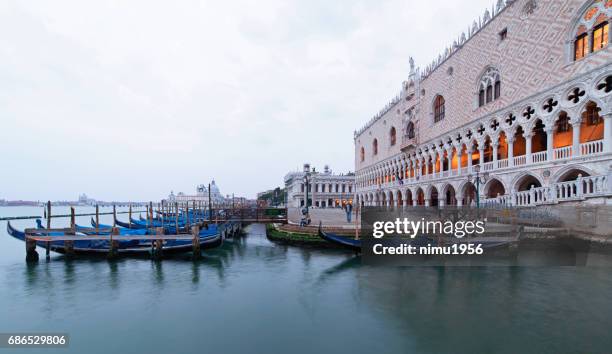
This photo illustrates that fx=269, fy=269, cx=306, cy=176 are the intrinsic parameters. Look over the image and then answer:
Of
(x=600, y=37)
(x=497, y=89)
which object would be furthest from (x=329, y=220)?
(x=600, y=37)

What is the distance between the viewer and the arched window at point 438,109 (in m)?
21.8

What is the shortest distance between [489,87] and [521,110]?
10.7ft

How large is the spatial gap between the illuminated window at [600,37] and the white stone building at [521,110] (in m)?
0.04

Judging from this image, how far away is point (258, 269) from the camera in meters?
10.8

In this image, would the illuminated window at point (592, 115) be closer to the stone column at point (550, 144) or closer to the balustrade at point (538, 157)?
the stone column at point (550, 144)

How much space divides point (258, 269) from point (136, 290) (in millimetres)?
4170

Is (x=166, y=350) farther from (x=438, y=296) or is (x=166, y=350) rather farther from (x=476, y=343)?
(x=438, y=296)

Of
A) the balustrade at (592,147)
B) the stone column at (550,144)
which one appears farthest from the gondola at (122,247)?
the balustrade at (592,147)

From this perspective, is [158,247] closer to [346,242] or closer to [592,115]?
[346,242]

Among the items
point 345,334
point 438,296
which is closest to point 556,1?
point 438,296

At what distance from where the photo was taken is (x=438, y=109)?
73.4 ft

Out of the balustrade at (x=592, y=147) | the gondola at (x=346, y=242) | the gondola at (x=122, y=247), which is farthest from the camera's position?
the gondola at (x=122, y=247)

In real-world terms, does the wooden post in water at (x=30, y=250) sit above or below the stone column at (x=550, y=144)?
below

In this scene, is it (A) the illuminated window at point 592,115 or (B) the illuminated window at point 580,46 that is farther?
(A) the illuminated window at point 592,115
